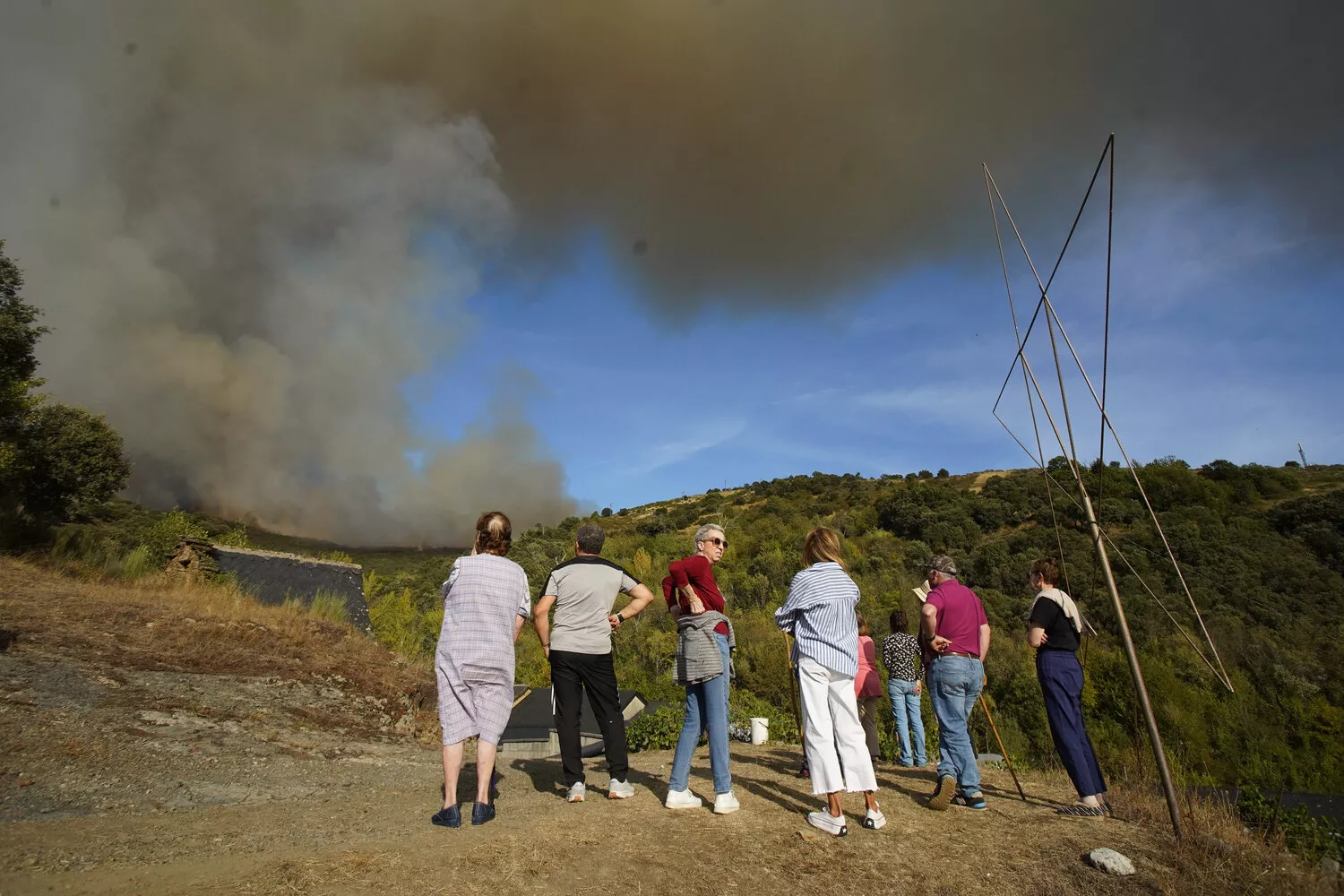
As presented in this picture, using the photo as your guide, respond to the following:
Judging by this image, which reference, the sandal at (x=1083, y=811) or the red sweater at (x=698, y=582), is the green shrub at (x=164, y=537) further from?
the sandal at (x=1083, y=811)

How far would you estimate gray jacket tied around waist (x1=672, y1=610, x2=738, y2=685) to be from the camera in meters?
4.42

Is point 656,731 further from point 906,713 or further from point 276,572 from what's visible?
point 276,572

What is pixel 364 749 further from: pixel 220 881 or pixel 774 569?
pixel 774 569

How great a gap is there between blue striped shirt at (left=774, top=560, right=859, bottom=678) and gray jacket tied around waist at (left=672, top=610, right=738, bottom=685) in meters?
0.47

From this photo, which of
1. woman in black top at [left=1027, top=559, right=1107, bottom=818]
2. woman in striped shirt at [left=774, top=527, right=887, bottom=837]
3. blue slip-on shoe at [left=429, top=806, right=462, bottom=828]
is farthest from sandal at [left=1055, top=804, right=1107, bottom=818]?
blue slip-on shoe at [left=429, top=806, right=462, bottom=828]

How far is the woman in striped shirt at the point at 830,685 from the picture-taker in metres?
4.12

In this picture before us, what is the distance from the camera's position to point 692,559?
179 inches

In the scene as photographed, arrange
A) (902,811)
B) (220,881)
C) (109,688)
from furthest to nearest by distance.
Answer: (109,688) < (902,811) < (220,881)

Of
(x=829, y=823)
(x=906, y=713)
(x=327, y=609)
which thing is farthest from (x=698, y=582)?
(x=327, y=609)

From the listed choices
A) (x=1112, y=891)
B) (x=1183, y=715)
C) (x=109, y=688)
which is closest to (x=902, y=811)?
(x=1112, y=891)

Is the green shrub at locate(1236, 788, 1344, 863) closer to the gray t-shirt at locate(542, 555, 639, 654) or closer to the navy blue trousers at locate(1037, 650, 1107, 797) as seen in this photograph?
the navy blue trousers at locate(1037, 650, 1107, 797)

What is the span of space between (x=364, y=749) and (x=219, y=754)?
5.37 feet

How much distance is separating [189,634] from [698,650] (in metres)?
9.00

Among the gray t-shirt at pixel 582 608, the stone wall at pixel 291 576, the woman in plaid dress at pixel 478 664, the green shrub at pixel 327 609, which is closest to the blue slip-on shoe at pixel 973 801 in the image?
the gray t-shirt at pixel 582 608
